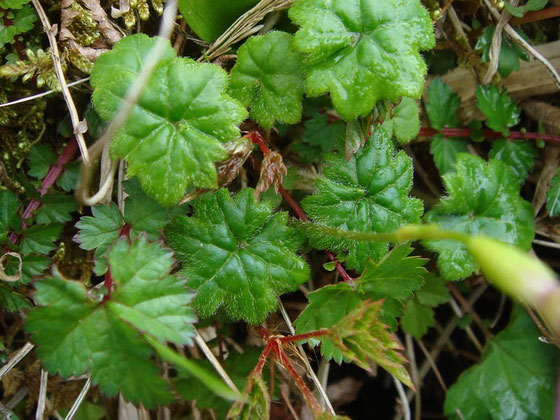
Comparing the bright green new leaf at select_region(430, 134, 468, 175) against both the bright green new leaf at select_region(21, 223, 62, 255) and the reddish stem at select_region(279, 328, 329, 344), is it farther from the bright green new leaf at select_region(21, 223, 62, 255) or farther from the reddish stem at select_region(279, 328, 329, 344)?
the bright green new leaf at select_region(21, 223, 62, 255)

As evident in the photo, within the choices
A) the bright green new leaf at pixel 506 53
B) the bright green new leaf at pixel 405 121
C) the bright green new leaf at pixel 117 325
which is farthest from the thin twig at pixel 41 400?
the bright green new leaf at pixel 506 53

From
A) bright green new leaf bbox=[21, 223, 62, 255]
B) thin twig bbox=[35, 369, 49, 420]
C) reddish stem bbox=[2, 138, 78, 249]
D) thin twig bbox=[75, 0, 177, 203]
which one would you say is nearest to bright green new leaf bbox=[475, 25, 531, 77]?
thin twig bbox=[75, 0, 177, 203]

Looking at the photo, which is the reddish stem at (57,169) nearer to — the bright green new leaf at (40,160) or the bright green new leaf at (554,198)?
the bright green new leaf at (40,160)

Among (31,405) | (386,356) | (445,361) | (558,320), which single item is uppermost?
(558,320)

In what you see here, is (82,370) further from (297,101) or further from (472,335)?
(472,335)

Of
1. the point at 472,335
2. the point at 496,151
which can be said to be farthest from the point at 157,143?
the point at 472,335

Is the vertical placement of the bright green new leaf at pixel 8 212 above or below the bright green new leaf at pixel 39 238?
above

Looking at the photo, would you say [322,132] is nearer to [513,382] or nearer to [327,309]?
[327,309]

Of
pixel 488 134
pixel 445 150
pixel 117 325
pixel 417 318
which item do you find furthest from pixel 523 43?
pixel 117 325
